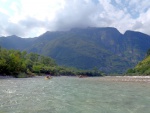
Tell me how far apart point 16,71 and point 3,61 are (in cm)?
1107

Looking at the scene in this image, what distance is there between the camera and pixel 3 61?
93062 mm

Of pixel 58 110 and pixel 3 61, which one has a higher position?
pixel 3 61

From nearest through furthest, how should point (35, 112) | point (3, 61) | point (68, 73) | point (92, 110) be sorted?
point (35, 112), point (92, 110), point (3, 61), point (68, 73)

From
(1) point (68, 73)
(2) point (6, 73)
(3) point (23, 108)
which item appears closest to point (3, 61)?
(2) point (6, 73)

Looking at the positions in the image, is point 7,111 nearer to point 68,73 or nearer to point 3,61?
point 3,61

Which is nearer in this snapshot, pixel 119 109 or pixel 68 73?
pixel 119 109

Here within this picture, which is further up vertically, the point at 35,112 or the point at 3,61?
the point at 3,61

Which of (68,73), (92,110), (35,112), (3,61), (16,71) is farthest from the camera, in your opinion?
(68,73)

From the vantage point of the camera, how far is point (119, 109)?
2017cm

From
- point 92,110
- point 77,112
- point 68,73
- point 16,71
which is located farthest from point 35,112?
point 68,73

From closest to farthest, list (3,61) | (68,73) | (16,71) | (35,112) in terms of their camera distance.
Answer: (35,112) < (3,61) < (16,71) < (68,73)

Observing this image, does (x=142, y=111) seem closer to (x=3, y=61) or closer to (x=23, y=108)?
(x=23, y=108)

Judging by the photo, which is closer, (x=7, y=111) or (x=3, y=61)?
(x=7, y=111)

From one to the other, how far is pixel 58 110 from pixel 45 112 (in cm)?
145
